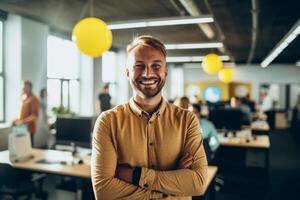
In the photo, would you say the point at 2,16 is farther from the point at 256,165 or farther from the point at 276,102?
the point at 276,102

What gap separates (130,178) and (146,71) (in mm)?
478

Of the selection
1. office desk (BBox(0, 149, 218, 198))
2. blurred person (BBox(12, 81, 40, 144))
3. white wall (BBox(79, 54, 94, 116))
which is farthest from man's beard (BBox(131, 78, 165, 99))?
white wall (BBox(79, 54, 94, 116))

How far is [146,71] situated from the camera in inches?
54.2

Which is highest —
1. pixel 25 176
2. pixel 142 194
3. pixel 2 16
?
pixel 2 16

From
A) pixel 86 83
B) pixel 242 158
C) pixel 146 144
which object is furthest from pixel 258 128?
pixel 146 144

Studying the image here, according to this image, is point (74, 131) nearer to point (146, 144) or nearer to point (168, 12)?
point (146, 144)

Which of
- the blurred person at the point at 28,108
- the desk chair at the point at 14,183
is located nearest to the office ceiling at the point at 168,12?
the blurred person at the point at 28,108

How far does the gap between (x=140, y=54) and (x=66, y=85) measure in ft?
23.1

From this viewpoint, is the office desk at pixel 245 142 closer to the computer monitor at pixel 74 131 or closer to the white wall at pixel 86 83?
the computer monitor at pixel 74 131

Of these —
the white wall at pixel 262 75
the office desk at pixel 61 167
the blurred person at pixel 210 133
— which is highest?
the white wall at pixel 262 75

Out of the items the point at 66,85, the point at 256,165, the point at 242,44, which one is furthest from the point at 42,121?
the point at 242,44

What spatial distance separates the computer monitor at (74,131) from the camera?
3.58 metres

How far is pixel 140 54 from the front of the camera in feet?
4.58

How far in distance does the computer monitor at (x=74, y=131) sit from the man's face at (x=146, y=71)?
7.49 ft
